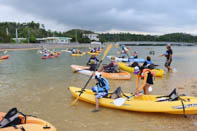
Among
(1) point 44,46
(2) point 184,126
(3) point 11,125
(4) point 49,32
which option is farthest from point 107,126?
(4) point 49,32

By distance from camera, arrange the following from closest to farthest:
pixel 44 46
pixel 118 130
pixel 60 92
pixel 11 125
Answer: pixel 11 125, pixel 118 130, pixel 60 92, pixel 44 46

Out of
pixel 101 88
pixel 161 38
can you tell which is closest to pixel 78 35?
pixel 161 38

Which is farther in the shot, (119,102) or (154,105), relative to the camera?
(119,102)

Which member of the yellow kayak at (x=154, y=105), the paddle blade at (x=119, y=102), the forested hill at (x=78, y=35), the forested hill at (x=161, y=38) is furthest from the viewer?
the forested hill at (x=161, y=38)

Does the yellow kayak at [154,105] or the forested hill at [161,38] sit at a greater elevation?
the forested hill at [161,38]

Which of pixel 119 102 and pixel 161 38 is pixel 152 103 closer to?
pixel 119 102

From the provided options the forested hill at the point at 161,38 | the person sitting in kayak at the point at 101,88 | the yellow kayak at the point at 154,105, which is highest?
the forested hill at the point at 161,38

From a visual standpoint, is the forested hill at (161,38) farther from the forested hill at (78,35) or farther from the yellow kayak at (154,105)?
the yellow kayak at (154,105)

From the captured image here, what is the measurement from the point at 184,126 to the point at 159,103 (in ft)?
2.71

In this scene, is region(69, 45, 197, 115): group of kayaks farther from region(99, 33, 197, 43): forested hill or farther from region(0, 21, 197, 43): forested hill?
region(99, 33, 197, 43): forested hill

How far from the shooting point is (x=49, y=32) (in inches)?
3659

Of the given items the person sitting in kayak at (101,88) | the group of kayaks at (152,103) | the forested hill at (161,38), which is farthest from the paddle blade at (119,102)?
the forested hill at (161,38)

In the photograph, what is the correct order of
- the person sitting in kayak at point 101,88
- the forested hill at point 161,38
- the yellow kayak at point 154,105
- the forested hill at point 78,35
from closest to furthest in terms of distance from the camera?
the yellow kayak at point 154,105
the person sitting in kayak at point 101,88
the forested hill at point 78,35
the forested hill at point 161,38

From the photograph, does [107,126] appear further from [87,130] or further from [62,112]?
[62,112]
